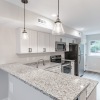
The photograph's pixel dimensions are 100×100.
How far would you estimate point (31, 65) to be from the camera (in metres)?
3.23

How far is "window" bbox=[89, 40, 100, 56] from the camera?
6591 millimetres

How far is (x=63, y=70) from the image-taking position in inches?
150

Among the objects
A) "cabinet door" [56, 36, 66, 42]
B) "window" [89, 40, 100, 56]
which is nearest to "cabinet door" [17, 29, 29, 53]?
"cabinet door" [56, 36, 66, 42]

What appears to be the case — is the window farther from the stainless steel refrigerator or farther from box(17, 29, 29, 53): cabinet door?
box(17, 29, 29, 53): cabinet door

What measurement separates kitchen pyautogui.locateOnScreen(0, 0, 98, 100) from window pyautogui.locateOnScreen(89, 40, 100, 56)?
2.96 meters

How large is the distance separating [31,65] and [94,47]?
5264 millimetres

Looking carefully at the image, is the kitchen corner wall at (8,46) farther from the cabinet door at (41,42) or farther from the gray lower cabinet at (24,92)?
the gray lower cabinet at (24,92)

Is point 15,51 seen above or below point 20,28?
below

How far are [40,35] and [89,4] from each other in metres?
1.85

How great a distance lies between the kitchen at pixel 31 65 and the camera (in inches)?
44.8

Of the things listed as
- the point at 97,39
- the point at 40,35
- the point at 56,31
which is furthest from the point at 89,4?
the point at 97,39

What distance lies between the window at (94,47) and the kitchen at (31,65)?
116 inches

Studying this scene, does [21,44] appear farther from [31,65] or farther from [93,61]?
[93,61]

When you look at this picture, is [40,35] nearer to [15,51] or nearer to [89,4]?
[15,51]
